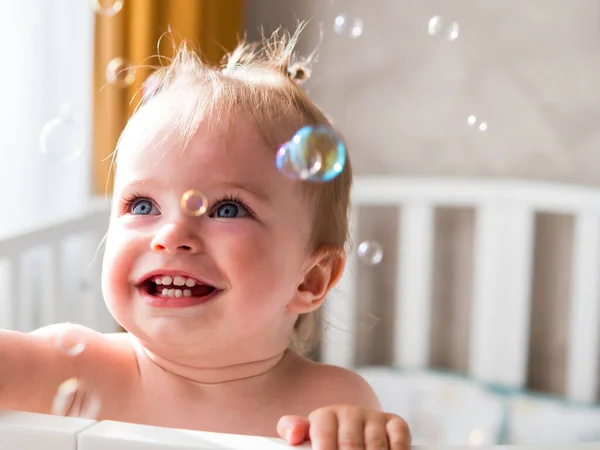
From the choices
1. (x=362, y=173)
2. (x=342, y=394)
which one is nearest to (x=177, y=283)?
(x=342, y=394)

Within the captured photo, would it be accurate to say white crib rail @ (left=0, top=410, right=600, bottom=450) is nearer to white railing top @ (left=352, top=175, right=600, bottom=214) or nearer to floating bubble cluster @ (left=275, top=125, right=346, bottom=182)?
floating bubble cluster @ (left=275, top=125, right=346, bottom=182)

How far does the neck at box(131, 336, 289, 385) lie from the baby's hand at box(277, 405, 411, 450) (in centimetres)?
21

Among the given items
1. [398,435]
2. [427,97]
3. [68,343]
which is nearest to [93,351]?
[68,343]

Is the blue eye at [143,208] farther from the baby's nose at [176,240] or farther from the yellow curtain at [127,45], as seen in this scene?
the yellow curtain at [127,45]

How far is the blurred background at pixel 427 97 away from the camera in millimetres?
1569

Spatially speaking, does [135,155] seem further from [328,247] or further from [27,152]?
[27,152]

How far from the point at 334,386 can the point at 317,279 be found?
0.36 ft

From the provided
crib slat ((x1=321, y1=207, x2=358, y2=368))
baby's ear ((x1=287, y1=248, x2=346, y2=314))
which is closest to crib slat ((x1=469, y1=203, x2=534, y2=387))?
crib slat ((x1=321, y1=207, x2=358, y2=368))

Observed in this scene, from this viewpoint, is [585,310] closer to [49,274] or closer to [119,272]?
[49,274]

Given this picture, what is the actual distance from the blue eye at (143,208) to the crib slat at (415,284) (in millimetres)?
964

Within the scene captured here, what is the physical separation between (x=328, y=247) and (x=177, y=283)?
18cm

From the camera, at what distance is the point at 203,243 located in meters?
0.75

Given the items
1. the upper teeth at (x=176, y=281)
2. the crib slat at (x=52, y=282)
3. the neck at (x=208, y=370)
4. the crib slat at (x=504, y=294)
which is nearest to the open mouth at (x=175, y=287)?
the upper teeth at (x=176, y=281)

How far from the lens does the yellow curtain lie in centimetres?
159
